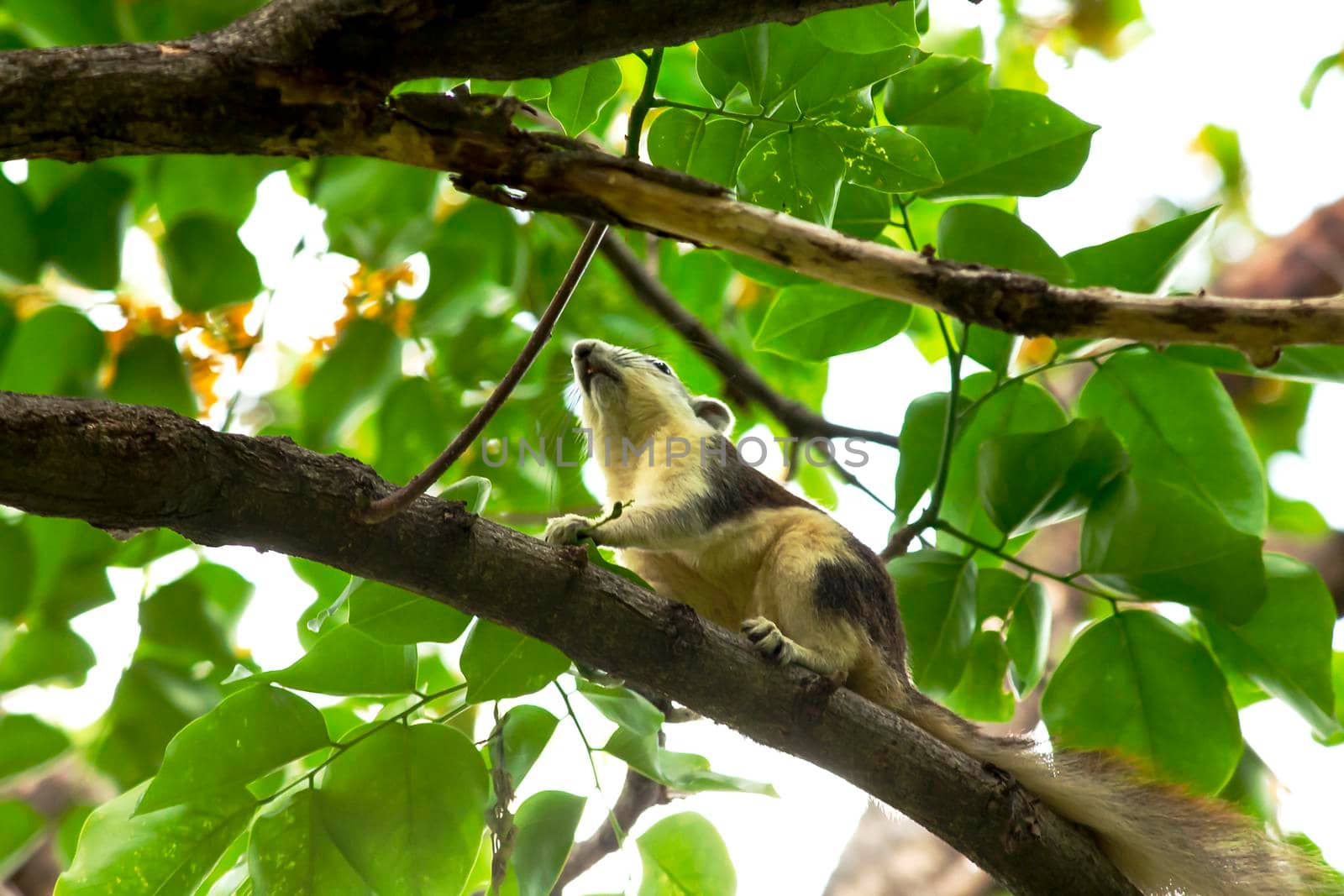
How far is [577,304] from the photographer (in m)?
3.85

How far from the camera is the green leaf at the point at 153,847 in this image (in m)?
1.97

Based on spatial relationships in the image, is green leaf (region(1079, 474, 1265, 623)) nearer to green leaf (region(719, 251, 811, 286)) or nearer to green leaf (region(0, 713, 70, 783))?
green leaf (region(719, 251, 811, 286))

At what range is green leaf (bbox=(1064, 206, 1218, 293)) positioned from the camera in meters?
2.54

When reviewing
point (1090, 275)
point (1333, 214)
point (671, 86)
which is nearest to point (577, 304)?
point (671, 86)

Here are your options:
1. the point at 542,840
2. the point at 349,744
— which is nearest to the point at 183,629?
the point at 349,744

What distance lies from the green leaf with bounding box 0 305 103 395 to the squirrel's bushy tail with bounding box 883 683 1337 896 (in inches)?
89.5

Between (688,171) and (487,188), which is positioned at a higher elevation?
(688,171)

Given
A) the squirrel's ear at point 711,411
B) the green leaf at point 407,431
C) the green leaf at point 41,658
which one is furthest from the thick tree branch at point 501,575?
the squirrel's ear at point 711,411

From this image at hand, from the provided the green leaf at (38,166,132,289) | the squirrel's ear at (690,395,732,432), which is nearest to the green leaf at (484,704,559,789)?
the green leaf at (38,166,132,289)

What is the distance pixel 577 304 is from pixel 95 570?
70.3 inches

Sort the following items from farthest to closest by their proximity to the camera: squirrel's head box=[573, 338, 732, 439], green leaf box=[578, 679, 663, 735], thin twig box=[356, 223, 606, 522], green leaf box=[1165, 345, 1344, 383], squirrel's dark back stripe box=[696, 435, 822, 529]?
squirrel's head box=[573, 338, 732, 439] → squirrel's dark back stripe box=[696, 435, 822, 529] → green leaf box=[1165, 345, 1344, 383] → green leaf box=[578, 679, 663, 735] → thin twig box=[356, 223, 606, 522]

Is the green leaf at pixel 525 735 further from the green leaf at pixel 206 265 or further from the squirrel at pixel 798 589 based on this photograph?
the green leaf at pixel 206 265

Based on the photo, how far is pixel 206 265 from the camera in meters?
2.68

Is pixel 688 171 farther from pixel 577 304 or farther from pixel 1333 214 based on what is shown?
pixel 1333 214
